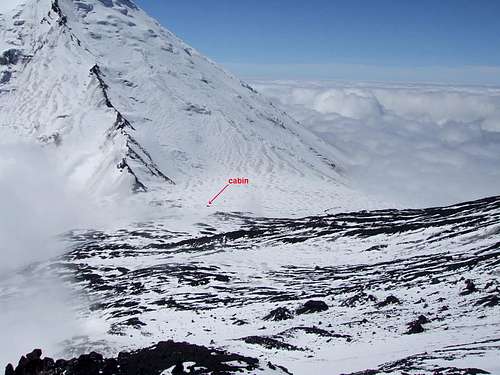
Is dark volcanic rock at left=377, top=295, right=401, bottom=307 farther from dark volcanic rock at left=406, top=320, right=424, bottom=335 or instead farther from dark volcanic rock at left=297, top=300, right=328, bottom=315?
dark volcanic rock at left=406, top=320, right=424, bottom=335

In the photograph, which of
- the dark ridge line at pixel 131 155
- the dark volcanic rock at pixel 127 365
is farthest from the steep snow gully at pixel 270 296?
the dark ridge line at pixel 131 155

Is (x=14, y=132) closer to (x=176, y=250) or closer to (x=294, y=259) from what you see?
(x=176, y=250)

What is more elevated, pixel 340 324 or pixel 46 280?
pixel 46 280

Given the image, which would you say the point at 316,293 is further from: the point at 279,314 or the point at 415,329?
the point at 415,329

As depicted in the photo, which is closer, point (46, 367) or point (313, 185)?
point (46, 367)

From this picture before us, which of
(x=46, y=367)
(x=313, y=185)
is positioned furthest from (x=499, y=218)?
(x=313, y=185)

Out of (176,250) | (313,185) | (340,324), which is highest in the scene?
(313,185)

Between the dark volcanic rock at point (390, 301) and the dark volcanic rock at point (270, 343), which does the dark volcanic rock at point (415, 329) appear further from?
the dark volcanic rock at point (390, 301)

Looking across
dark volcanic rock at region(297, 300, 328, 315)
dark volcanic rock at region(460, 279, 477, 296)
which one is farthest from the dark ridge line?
dark volcanic rock at region(460, 279, 477, 296)
